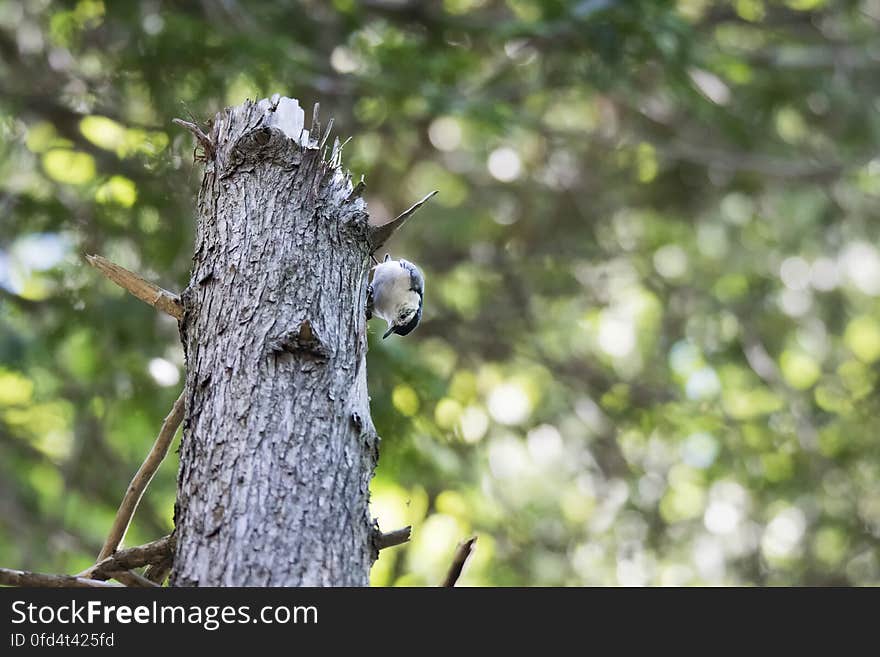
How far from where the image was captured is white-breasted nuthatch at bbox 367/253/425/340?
181 inches

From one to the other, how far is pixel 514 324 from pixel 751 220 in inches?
99.4

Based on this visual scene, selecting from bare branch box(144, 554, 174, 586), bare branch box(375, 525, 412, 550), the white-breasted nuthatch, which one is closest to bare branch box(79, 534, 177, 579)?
bare branch box(144, 554, 174, 586)

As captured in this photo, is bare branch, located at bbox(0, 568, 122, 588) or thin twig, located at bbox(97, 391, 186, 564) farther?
thin twig, located at bbox(97, 391, 186, 564)

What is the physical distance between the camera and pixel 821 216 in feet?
27.7

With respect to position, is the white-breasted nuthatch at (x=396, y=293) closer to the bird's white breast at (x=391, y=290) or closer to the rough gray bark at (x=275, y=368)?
the bird's white breast at (x=391, y=290)

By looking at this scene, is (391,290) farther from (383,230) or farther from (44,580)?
(44,580)

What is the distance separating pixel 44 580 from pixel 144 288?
87 cm

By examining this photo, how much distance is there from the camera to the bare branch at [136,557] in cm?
223

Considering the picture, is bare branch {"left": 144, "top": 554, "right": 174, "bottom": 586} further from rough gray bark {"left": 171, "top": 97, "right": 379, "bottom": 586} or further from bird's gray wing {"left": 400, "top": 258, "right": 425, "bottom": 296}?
bird's gray wing {"left": 400, "top": 258, "right": 425, "bottom": 296}

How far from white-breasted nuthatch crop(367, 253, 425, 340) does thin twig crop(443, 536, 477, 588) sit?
7.52 feet

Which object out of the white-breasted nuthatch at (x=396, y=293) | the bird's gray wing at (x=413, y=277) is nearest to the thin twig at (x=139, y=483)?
the white-breasted nuthatch at (x=396, y=293)

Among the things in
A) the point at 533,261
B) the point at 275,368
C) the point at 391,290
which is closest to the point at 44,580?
the point at 275,368

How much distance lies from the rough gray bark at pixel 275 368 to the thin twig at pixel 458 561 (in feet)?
0.61

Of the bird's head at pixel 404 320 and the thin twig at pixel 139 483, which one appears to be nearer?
the thin twig at pixel 139 483
